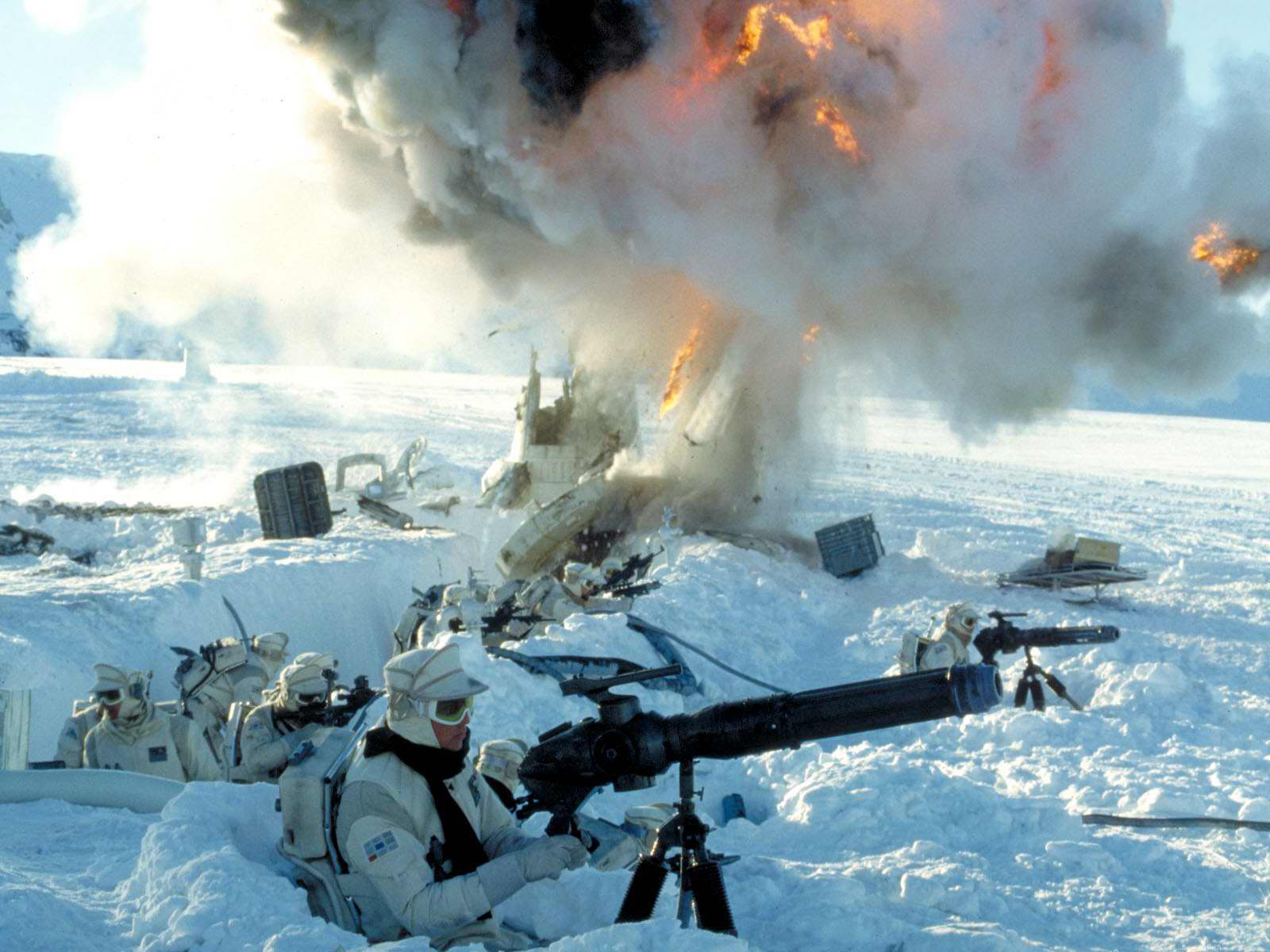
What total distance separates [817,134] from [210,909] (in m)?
20.0

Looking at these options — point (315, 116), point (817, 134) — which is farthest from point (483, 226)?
point (817, 134)

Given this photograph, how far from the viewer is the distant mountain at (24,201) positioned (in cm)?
14225

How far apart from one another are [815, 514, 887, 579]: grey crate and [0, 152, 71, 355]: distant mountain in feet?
412

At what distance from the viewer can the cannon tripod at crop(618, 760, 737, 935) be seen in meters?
4.09

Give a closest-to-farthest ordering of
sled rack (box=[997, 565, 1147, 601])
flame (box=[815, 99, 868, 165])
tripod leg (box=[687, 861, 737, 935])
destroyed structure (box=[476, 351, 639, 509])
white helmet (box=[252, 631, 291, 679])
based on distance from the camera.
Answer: tripod leg (box=[687, 861, 737, 935]) → white helmet (box=[252, 631, 291, 679]) → sled rack (box=[997, 565, 1147, 601]) → flame (box=[815, 99, 868, 165]) → destroyed structure (box=[476, 351, 639, 509])

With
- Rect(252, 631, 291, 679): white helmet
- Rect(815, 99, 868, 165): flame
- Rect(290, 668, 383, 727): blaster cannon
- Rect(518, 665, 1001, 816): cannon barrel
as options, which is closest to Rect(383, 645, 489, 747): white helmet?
Rect(518, 665, 1001, 816): cannon barrel

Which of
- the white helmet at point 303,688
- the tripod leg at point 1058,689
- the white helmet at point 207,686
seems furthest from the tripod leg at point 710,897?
the tripod leg at point 1058,689

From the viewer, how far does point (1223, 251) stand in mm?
21078

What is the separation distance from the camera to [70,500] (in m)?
26.9

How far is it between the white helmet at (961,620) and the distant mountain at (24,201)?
13306 centimetres

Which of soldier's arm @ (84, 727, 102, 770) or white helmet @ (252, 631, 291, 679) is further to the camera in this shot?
white helmet @ (252, 631, 291, 679)

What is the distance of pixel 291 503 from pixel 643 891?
64.2 feet

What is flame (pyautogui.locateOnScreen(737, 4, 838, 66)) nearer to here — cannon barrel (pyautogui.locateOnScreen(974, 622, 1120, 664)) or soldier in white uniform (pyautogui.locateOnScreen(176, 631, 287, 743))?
cannon barrel (pyautogui.locateOnScreen(974, 622, 1120, 664))

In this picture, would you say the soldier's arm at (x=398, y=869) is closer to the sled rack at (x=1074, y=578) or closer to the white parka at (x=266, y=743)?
the white parka at (x=266, y=743)
